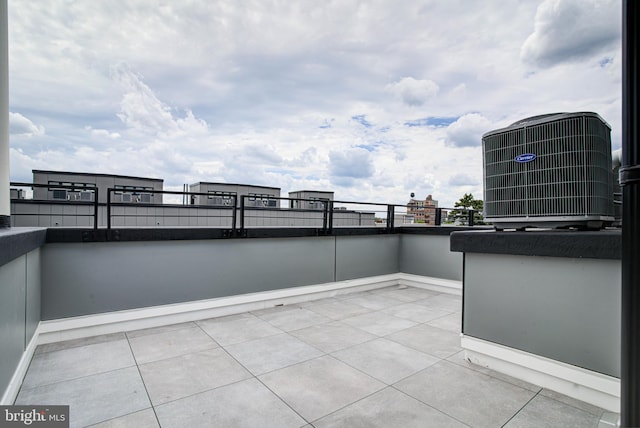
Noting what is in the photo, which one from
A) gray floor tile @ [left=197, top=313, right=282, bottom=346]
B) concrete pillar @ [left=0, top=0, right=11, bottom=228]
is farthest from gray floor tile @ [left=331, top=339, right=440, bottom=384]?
concrete pillar @ [left=0, top=0, right=11, bottom=228]

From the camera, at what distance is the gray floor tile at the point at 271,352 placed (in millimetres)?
2600

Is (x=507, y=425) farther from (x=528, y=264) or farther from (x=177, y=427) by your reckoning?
(x=177, y=427)

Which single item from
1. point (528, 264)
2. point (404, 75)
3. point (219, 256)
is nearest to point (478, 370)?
point (528, 264)

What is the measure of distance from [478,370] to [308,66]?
19.6 feet

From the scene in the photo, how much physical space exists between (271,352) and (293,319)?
1.03 m

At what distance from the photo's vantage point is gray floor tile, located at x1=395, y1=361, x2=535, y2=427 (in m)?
1.88

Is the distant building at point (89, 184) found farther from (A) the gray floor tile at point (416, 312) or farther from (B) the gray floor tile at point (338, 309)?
(A) the gray floor tile at point (416, 312)

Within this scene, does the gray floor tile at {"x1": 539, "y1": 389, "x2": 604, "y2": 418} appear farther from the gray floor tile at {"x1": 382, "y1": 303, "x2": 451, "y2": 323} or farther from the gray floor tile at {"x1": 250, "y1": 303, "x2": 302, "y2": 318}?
the gray floor tile at {"x1": 250, "y1": 303, "x2": 302, "y2": 318}

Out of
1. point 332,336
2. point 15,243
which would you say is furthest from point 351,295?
point 15,243

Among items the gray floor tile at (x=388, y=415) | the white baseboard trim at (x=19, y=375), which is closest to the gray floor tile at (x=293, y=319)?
the gray floor tile at (x=388, y=415)

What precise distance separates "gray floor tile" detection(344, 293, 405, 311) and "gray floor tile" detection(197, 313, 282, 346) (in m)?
1.61

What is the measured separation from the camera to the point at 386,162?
9.44 metres

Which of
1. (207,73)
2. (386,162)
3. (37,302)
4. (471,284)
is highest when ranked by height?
(207,73)

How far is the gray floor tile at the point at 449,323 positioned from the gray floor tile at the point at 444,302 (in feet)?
1.15
